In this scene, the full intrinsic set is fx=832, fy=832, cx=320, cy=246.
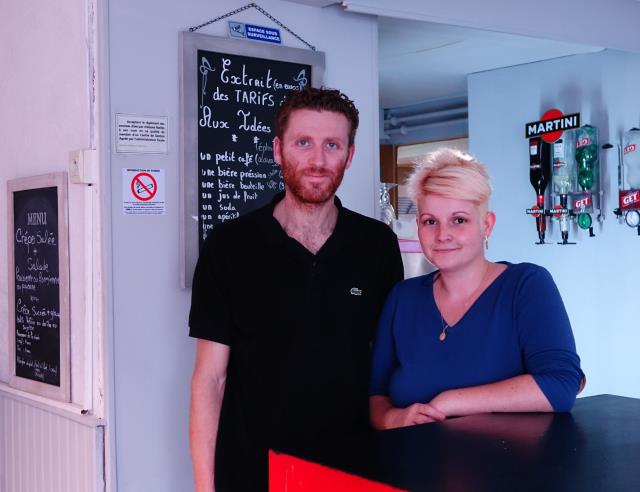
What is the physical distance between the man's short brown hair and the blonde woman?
240 millimetres

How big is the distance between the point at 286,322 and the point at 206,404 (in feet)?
0.79

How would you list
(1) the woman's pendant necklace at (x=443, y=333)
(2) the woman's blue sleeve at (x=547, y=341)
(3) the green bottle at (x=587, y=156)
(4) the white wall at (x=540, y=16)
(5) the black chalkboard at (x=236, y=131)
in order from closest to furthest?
(2) the woman's blue sleeve at (x=547, y=341) < (1) the woman's pendant necklace at (x=443, y=333) < (5) the black chalkboard at (x=236, y=131) < (4) the white wall at (x=540, y=16) < (3) the green bottle at (x=587, y=156)

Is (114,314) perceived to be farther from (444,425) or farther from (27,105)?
(444,425)

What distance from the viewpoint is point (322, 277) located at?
5.89 ft

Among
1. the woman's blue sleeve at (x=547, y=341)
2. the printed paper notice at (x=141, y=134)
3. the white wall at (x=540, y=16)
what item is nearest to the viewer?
the woman's blue sleeve at (x=547, y=341)

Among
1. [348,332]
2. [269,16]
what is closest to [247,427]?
[348,332]

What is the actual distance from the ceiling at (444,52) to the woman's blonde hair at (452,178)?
1.42 meters

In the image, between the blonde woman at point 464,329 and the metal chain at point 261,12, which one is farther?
the metal chain at point 261,12

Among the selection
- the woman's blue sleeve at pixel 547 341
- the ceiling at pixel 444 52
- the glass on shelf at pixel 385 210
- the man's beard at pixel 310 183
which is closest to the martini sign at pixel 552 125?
the ceiling at pixel 444 52

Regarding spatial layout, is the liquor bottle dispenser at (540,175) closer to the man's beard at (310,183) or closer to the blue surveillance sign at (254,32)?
the blue surveillance sign at (254,32)

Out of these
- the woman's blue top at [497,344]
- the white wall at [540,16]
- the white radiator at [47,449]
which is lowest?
the white radiator at [47,449]

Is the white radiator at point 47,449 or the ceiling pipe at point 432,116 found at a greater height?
the ceiling pipe at point 432,116

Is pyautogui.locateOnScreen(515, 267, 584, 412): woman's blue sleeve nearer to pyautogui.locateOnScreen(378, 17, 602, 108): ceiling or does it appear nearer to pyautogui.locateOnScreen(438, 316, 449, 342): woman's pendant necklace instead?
pyautogui.locateOnScreen(438, 316, 449, 342): woman's pendant necklace

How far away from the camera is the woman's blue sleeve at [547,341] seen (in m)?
1.42
